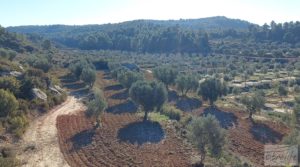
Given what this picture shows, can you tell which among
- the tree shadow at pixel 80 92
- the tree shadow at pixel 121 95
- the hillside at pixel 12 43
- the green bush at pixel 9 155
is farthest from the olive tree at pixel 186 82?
the hillside at pixel 12 43

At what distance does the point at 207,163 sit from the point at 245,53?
154922 millimetres

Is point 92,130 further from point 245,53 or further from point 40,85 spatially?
point 245,53

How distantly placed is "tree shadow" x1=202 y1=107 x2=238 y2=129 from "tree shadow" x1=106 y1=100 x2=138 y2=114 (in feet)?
49.2

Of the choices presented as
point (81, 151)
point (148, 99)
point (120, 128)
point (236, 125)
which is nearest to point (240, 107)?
point (236, 125)

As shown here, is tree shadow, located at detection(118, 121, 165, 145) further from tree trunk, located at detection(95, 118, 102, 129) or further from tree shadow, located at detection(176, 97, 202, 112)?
tree shadow, located at detection(176, 97, 202, 112)

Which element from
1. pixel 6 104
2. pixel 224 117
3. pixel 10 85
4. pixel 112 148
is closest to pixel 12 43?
pixel 10 85

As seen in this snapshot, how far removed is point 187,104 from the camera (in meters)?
81.1

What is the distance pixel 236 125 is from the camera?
212ft

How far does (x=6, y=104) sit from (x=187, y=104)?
41009 mm

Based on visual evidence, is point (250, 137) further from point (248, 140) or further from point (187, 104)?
point (187, 104)

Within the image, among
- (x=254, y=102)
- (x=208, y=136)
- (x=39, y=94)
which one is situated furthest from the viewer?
(x=39, y=94)

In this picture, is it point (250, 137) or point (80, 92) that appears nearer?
point (250, 137)

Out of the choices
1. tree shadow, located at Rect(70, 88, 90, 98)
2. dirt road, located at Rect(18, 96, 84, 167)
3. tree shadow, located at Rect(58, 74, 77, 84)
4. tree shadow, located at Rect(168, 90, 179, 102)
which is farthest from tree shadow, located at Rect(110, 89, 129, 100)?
tree shadow, located at Rect(58, 74, 77, 84)

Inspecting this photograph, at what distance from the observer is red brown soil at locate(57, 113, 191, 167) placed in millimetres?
44531
